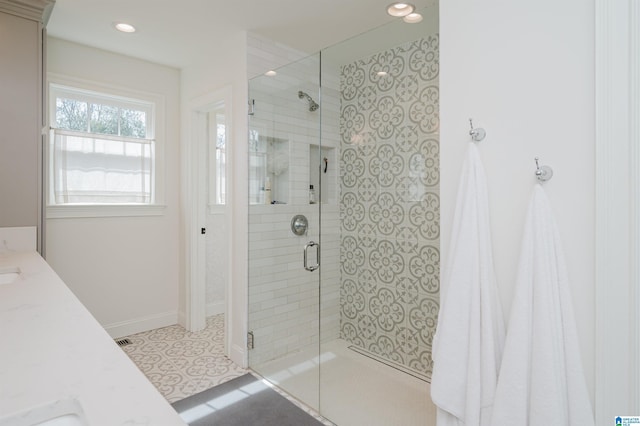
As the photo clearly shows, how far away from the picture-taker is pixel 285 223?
266 centimetres

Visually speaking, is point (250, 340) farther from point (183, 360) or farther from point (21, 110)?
point (21, 110)

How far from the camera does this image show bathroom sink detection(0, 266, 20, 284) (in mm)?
1668

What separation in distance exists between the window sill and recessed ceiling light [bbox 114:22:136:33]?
1473 millimetres

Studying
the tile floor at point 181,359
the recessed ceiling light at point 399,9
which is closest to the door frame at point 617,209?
the recessed ceiling light at point 399,9

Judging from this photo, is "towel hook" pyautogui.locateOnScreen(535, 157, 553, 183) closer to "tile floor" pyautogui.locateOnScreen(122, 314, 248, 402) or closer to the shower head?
the shower head

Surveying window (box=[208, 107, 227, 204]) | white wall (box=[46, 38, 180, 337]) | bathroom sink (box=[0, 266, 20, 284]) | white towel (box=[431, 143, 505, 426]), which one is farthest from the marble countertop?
window (box=[208, 107, 227, 204])

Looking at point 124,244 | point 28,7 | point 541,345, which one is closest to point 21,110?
point 28,7

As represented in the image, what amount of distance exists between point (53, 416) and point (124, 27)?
287cm

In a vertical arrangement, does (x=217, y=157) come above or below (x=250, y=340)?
above

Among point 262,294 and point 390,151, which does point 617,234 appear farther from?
point 262,294

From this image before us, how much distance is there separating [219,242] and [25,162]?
2072 mm

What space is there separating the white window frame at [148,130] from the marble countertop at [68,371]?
2.16 metres

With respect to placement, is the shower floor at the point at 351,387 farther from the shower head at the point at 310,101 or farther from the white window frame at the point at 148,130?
the white window frame at the point at 148,130

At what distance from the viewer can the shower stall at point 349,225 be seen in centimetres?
224
